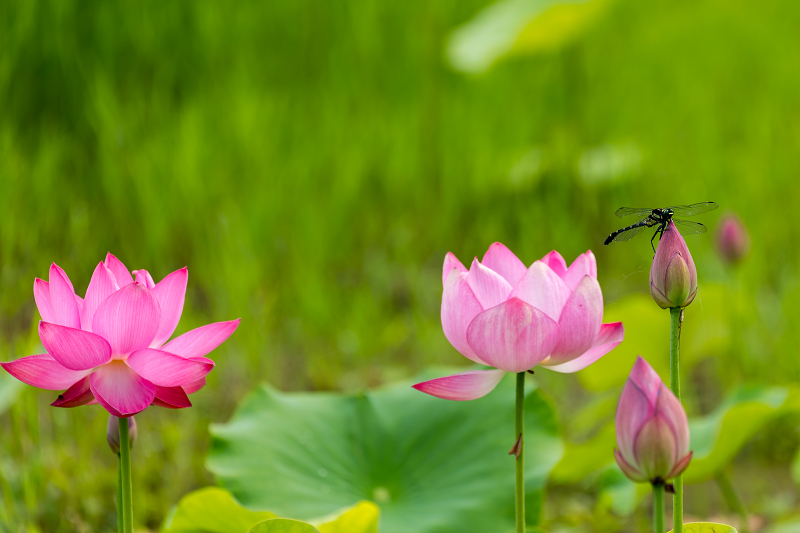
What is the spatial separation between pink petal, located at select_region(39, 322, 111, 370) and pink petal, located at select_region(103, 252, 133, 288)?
3.8 inches

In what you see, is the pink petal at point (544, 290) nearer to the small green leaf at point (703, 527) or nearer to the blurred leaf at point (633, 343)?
the small green leaf at point (703, 527)

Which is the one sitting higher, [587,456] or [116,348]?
[116,348]

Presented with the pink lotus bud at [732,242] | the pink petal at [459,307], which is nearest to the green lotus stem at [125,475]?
the pink petal at [459,307]

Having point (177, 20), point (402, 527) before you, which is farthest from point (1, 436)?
point (177, 20)

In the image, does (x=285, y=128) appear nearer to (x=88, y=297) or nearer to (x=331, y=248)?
(x=331, y=248)

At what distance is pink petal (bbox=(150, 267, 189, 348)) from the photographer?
49 centimetres

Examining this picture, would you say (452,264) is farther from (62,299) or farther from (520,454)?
(62,299)

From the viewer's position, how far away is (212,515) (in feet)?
2.21

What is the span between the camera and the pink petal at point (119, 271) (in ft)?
1.75

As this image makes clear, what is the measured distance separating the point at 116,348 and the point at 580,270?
0.35m

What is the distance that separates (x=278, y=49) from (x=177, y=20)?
1.30ft

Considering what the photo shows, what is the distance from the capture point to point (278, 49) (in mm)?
2410

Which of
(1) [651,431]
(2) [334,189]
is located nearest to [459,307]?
(1) [651,431]

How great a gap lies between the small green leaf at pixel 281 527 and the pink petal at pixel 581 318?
0.80 ft
